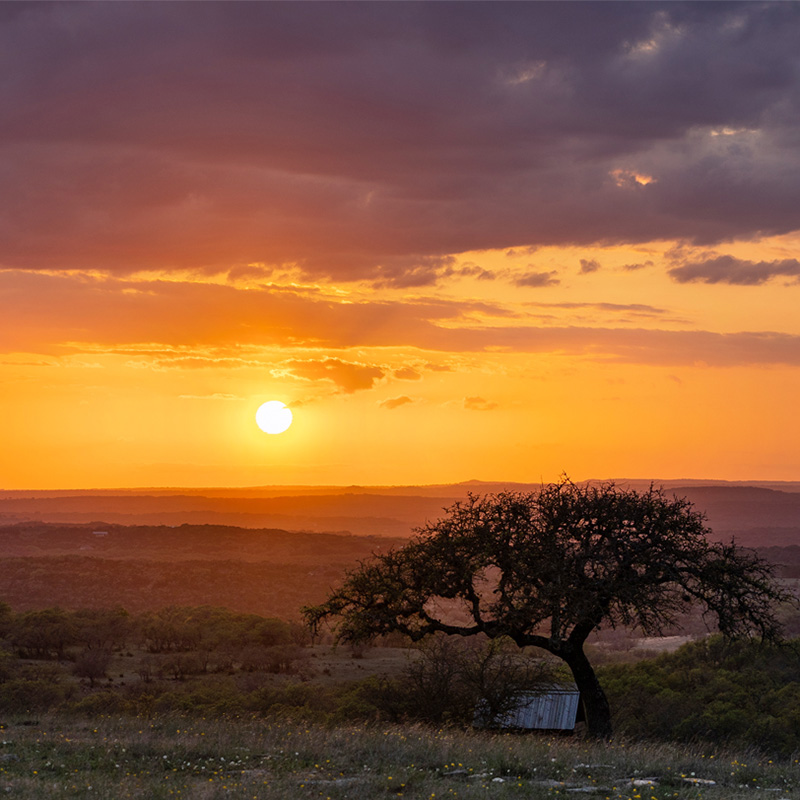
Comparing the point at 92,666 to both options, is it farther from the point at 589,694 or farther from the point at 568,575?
the point at 568,575

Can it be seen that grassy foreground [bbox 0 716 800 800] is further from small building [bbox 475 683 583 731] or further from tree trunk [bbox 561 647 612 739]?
small building [bbox 475 683 583 731]

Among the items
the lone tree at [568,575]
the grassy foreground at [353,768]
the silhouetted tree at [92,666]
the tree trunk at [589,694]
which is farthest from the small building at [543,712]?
the silhouetted tree at [92,666]

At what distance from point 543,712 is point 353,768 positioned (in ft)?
51.9

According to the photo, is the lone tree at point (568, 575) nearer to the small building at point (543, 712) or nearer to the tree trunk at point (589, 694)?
the tree trunk at point (589, 694)

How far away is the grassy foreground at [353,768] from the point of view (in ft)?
45.5

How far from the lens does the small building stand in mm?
29016

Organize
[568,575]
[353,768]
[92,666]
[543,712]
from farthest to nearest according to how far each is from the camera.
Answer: [92,666], [543,712], [568,575], [353,768]

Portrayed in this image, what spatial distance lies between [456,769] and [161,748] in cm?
577

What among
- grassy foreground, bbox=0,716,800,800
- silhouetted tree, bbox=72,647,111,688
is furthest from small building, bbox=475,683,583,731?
silhouetted tree, bbox=72,647,111,688

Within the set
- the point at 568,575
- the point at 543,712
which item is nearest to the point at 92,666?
the point at 543,712

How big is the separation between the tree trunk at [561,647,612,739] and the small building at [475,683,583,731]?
71.1 inches

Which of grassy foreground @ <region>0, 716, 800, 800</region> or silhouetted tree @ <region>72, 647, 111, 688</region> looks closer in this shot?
grassy foreground @ <region>0, 716, 800, 800</region>

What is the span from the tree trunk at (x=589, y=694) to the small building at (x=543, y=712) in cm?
181

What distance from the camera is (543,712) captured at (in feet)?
97.7
